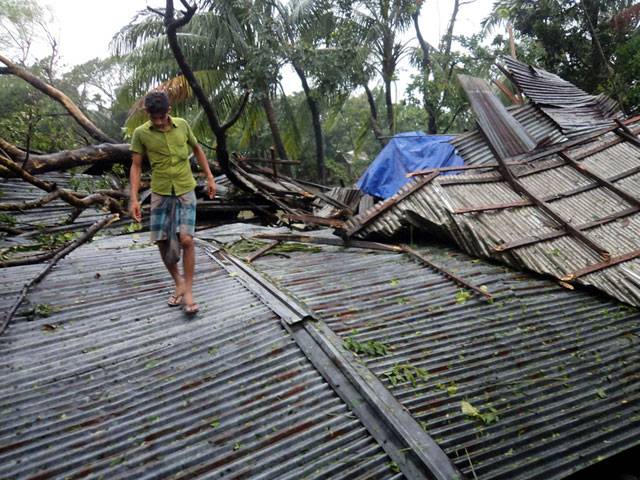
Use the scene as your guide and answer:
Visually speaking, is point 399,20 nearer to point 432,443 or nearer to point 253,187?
point 253,187

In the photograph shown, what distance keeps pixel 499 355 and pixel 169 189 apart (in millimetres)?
2707

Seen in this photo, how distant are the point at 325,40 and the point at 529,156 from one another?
8931 millimetres

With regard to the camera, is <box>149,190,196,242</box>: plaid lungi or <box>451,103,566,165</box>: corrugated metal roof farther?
<box>451,103,566,165</box>: corrugated metal roof

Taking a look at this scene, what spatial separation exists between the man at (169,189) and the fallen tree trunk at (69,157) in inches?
104

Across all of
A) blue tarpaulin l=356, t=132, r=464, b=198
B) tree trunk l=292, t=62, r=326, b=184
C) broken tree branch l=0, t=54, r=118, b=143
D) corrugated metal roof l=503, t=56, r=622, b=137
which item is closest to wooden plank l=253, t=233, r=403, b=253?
corrugated metal roof l=503, t=56, r=622, b=137

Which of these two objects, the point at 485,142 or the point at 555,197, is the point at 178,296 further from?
the point at 485,142

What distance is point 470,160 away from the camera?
6078 mm

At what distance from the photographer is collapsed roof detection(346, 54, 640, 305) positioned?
3939 mm

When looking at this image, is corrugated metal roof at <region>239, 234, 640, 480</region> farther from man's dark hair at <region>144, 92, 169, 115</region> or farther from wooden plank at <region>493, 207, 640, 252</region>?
man's dark hair at <region>144, 92, 169, 115</region>

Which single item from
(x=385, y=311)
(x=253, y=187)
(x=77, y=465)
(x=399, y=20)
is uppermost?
(x=399, y=20)

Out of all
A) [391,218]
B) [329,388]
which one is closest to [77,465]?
[329,388]

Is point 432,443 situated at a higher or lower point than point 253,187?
lower

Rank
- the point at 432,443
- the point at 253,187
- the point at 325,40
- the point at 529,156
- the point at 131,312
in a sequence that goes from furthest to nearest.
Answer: the point at 325,40 < the point at 253,187 < the point at 529,156 < the point at 131,312 < the point at 432,443

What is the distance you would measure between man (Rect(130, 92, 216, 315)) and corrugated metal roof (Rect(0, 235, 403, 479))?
37cm
